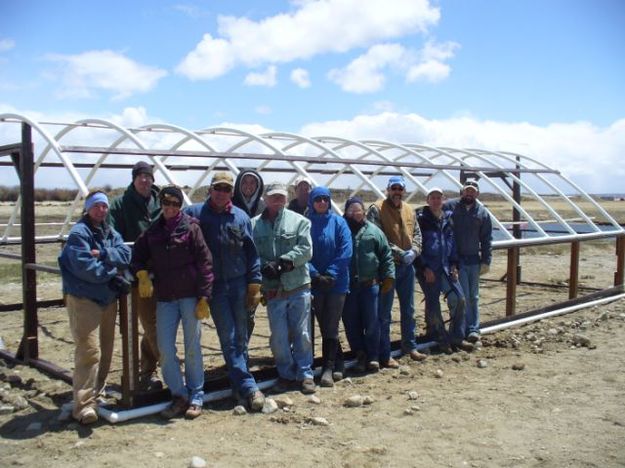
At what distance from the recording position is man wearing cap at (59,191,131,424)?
4594 millimetres

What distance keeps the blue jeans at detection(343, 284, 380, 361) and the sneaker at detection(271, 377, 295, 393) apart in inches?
36.0

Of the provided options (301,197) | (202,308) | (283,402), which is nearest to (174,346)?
(202,308)

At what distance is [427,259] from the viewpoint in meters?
6.91

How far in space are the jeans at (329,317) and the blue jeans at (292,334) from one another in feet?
0.71

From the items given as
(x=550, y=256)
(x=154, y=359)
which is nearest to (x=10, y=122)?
(x=154, y=359)

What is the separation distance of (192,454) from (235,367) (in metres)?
1.05

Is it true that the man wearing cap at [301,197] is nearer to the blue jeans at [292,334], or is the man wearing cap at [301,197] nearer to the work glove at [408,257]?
the work glove at [408,257]

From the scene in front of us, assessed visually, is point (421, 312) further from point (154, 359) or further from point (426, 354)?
point (154, 359)

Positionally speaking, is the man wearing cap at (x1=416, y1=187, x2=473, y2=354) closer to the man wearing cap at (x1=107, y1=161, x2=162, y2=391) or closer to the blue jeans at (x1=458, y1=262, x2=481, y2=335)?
the blue jeans at (x1=458, y1=262, x2=481, y2=335)

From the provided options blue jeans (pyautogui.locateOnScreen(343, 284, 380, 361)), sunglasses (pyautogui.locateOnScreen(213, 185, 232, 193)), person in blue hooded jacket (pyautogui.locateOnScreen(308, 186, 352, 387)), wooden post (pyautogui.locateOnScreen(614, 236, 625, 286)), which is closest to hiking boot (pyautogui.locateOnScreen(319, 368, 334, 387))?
person in blue hooded jacket (pyautogui.locateOnScreen(308, 186, 352, 387))

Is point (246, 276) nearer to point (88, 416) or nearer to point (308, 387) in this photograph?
point (308, 387)

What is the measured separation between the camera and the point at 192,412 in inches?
192

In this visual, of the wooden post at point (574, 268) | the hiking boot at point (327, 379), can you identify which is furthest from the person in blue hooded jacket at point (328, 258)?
the wooden post at point (574, 268)

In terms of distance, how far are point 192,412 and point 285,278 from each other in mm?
1331
